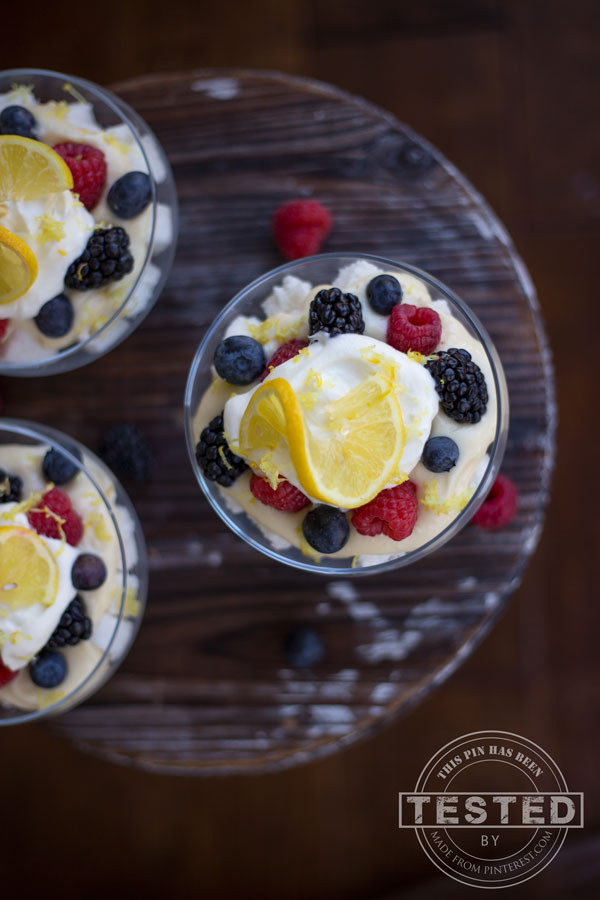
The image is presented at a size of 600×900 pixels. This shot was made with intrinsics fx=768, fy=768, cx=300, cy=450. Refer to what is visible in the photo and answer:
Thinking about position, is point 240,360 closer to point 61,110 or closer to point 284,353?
point 284,353

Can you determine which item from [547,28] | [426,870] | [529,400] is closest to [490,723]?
[426,870]

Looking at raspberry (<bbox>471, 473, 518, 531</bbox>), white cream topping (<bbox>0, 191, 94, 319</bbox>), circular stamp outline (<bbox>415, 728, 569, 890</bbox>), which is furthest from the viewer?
circular stamp outline (<bbox>415, 728, 569, 890</bbox>)

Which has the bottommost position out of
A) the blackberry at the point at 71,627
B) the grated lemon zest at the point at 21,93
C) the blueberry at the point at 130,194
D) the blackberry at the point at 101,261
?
the blackberry at the point at 71,627

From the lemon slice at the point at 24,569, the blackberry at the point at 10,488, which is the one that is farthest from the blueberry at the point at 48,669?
the blackberry at the point at 10,488

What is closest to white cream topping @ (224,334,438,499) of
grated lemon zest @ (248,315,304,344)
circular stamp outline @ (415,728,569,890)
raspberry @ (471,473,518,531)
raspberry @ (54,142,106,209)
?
grated lemon zest @ (248,315,304,344)

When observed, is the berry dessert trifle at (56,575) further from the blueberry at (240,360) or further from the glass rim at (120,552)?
the blueberry at (240,360)

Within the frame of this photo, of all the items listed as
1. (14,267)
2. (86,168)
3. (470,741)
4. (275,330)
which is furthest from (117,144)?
(470,741)

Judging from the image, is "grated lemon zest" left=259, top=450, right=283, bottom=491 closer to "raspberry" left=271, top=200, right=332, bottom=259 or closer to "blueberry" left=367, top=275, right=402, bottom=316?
"blueberry" left=367, top=275, right=402, bottom=316
